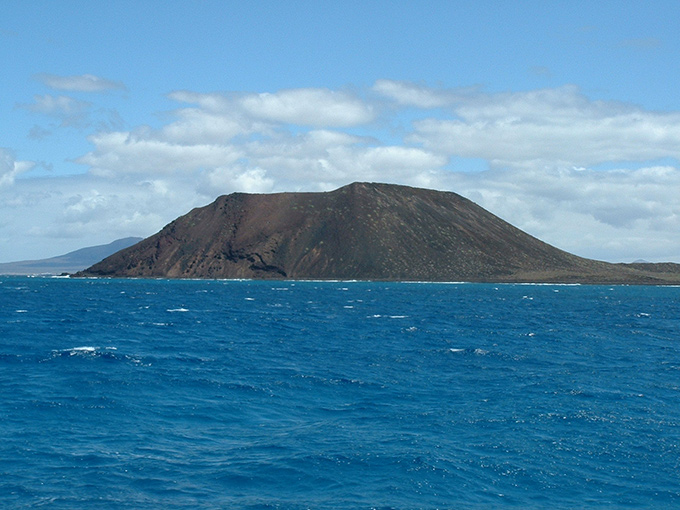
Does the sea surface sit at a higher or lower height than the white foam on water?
lower

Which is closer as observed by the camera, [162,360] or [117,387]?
[117,387]

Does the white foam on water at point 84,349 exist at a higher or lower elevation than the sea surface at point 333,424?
higher

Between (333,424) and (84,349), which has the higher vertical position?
(84,349)

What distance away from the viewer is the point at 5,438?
79.9 feet

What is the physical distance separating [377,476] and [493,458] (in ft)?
15.1

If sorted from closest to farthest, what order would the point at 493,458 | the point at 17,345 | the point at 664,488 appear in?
the point at 664,488
the point at 493,458
the point at 17,345

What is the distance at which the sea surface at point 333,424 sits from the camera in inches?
802

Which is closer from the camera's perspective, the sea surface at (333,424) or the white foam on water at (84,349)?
the sea surface at (333,424)

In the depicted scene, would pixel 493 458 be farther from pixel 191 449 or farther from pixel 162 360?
pixel 162 360

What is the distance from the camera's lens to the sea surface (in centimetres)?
2038

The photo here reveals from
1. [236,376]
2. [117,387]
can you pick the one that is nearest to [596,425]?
[236,376]

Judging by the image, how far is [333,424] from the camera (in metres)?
27.9

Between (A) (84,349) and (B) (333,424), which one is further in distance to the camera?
(A) (84,349)

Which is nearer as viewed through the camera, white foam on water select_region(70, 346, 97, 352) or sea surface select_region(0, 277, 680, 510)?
sea surface select_region(0, 277, 680, 510)
